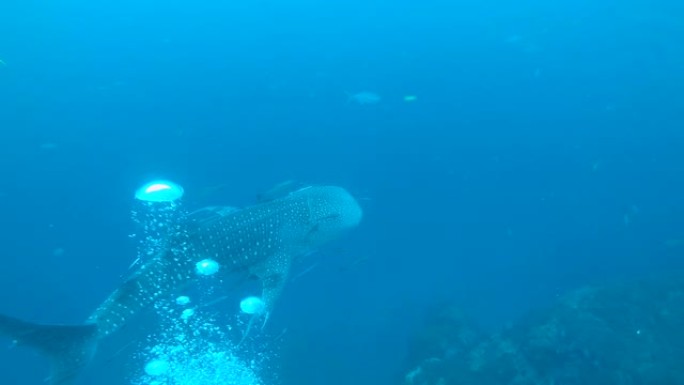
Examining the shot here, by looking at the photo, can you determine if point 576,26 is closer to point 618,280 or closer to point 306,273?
point 618,280

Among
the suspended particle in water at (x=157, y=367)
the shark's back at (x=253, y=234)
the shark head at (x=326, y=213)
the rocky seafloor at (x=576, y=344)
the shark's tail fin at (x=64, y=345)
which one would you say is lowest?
the rocky seafloor at (x=576, y=344)

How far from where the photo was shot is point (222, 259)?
6.92m

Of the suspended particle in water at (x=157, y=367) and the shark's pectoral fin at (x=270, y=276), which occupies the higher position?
the suspended particle in water at (x=157, y=367)

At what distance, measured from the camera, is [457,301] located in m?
13.4

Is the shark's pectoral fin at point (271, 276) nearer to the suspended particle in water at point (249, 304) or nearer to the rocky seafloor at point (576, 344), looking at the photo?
the suspended particle in water at point (249, 304)

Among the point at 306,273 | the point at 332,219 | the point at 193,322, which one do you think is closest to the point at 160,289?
the point at 332,219

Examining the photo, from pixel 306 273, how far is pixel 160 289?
6.28 m

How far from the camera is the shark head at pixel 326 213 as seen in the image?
7727 millimetres

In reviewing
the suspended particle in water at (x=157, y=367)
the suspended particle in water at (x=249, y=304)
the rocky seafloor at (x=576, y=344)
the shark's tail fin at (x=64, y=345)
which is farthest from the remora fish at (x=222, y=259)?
the suspended particle in water at (x=157, y=367)

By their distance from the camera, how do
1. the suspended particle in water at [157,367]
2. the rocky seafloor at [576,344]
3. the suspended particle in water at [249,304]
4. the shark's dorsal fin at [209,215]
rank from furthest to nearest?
the suspended particle in water at [157,367] → the suspended particle in water at [249,304] → the rocky seafloor at [576,344] → the shark's dorsal fin at [209,215]

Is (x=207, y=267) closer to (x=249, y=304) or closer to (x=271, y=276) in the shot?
(x=271, y=276)

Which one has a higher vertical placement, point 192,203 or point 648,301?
point 192,203

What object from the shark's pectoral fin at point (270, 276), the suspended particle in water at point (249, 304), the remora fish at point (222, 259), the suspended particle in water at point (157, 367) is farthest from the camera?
the suspended particle in water at point (157, 367)

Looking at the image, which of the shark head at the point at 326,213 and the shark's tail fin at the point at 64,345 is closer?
the shark's tail fin at the point at 64,345
